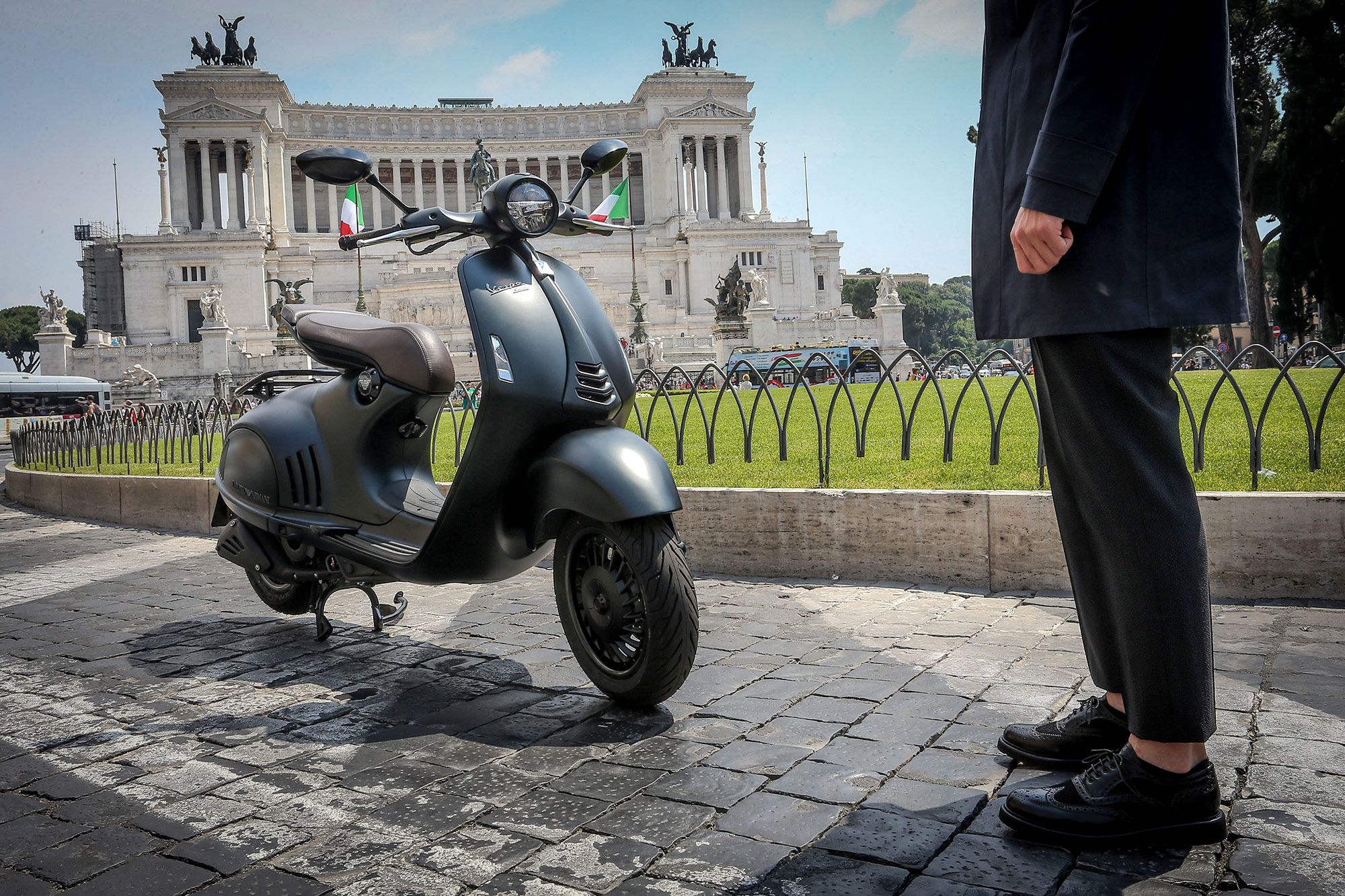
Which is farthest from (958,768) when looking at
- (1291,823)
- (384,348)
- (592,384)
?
(384,348)

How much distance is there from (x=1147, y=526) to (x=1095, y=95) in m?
0.85

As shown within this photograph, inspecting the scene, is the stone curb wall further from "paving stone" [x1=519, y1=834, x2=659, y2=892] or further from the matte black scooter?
"paving stone" [x1=519, y1=834, x2=659, y2=892]

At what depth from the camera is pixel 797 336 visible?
149ft

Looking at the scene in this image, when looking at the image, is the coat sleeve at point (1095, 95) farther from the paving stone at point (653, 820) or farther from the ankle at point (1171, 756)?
the paving stone at point (653, 820)

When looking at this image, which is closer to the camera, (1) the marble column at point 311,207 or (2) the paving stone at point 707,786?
(2) the paving stone at point 707,786

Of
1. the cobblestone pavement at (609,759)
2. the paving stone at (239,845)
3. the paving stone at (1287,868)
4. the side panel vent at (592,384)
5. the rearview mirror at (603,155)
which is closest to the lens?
the paving stone at (1287,868)

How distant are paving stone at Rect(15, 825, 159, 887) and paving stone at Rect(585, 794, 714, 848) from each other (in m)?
1.00

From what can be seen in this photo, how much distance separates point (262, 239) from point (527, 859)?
60812mm

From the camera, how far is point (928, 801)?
2.31 meters

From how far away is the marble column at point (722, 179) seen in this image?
221 ft

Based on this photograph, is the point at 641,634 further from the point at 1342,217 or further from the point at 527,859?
the point at 1342,217

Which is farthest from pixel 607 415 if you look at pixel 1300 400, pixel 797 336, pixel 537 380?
pixel 797 336

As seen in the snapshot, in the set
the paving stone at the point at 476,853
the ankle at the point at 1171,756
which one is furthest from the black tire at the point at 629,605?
the ankle at the point at 1171,756

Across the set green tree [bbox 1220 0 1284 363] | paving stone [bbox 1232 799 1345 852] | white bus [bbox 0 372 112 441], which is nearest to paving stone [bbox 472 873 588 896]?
paving stone [bbox 1232 799 1345 852]
